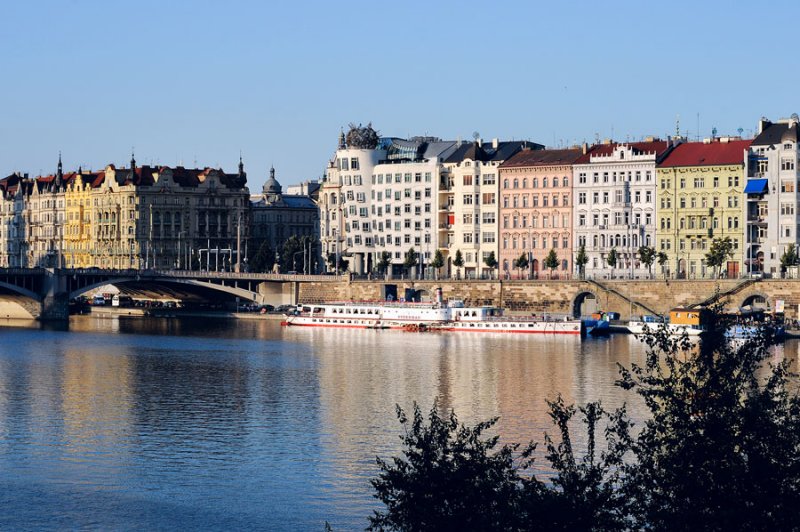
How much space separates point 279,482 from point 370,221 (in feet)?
339

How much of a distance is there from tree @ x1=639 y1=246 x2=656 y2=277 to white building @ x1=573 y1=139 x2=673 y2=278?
2.01 meters

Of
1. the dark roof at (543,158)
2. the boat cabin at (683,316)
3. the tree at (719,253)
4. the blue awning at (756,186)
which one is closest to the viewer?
the boat cabin at (683,316)

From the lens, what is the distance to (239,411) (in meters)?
72.2

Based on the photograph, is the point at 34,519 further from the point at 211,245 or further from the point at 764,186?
the point at 211,245

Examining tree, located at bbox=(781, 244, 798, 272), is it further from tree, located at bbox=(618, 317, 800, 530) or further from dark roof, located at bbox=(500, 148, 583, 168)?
tree, located at bbox=(618, 317, 800, 530)

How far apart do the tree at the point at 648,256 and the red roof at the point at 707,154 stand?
8.28 meters

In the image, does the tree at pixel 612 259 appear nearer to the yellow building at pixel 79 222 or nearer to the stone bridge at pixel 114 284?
the stone bridge at pixel 114 284

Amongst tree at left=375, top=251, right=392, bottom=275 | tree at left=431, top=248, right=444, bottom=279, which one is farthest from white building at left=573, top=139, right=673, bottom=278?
tree at left=375, top=251, right=392, bottom=275

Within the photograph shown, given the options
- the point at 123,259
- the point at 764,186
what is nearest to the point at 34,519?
the point at 764,186

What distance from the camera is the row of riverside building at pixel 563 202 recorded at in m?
129

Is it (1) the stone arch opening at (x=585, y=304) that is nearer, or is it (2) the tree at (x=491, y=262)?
(1) the stone arch opening at (x=585, y=304)

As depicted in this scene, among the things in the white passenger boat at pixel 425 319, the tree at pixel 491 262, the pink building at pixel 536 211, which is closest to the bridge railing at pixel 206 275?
the white passenger boat at pixel 425 319

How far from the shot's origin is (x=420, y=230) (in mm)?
152250

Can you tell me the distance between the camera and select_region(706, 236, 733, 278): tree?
124m
